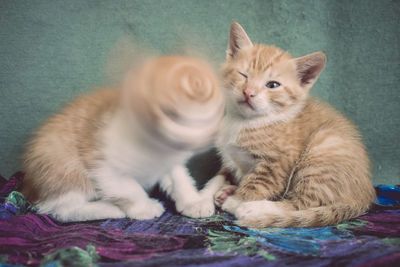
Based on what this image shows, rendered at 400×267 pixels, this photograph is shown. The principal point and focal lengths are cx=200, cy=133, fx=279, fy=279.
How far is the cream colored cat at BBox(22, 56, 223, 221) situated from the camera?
60cm

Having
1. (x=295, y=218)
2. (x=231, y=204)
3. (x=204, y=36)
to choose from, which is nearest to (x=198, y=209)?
(x=231, y=204)

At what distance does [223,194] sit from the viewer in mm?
1108

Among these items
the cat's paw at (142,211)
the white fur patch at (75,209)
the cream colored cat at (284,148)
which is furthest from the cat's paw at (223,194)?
the white fur patch at (75,209)

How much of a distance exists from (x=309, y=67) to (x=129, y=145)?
2.51 feet

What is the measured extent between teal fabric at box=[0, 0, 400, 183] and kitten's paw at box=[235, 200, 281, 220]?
0.49m

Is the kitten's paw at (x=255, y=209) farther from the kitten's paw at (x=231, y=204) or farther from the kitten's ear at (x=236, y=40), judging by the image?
the kitten's ear at (x=236, y=40)

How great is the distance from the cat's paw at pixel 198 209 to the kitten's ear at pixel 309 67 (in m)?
0.61

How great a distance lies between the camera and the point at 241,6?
1332 mm

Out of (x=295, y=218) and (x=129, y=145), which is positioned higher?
(x=129, y=145)

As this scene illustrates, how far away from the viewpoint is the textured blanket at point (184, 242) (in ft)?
2.15

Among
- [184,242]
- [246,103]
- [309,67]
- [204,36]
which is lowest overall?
[184,242]

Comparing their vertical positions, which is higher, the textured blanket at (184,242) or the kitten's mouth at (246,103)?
the kitten's mouth at (246,103)

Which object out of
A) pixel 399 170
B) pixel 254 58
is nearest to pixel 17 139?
pixel 254 58

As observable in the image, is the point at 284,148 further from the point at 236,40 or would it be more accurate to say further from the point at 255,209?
the point at 236,40
